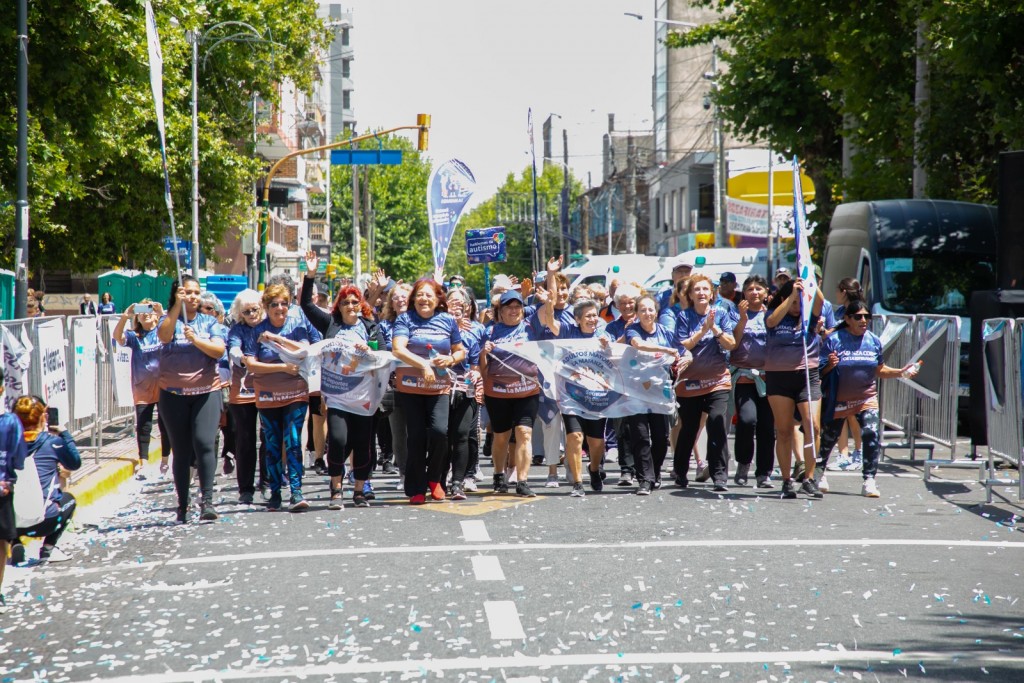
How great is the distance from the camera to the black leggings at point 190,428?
10383mm

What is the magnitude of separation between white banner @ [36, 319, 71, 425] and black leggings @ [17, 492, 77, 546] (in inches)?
117

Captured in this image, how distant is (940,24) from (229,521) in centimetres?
1268

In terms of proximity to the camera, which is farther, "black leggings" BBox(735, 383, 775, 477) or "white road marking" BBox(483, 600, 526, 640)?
"black leggings" BBox(735, 383, 775, 477)

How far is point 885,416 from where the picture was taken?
16.1 m

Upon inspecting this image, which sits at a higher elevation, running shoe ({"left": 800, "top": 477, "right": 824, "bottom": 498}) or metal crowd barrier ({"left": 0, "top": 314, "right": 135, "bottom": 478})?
metal crowd barrier ({"left": 0, "top": 314, "right": 135, "bottom": 478})

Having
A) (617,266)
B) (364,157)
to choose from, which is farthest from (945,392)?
(364,157)

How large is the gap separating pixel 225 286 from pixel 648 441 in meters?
30.5

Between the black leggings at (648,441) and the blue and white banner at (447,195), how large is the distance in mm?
6861

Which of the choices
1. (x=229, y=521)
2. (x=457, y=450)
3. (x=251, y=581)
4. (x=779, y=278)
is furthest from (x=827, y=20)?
(x=251, y=581)

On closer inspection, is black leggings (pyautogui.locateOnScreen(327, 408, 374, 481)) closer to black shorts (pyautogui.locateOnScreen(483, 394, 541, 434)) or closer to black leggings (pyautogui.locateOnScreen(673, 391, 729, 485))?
black shorts (pyautogui.locateOnScreen(483, 394, 541, 434))

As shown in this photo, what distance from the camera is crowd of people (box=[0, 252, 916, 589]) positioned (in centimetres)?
1073

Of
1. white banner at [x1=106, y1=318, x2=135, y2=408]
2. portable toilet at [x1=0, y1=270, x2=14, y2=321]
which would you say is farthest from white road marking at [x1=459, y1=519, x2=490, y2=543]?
portable toilet at [x1=0, y1=270, x2=14, y2=321]

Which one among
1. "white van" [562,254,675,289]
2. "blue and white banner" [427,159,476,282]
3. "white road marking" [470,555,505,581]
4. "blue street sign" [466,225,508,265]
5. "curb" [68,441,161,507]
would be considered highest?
"blue and white banner" [427,159,476,282]

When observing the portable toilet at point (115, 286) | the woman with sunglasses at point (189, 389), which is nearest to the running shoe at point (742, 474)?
the woman with sunglasses at point (189, 389)
